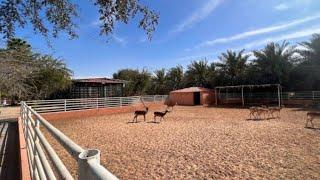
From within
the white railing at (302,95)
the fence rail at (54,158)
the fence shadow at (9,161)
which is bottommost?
the fence shadow at (9,161)

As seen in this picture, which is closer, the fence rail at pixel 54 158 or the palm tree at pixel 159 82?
the fence rail at pixel 54 158

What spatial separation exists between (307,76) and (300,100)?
9.17 ft

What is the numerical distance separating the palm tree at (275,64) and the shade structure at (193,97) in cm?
611

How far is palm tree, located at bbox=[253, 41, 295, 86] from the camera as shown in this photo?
32.5 m

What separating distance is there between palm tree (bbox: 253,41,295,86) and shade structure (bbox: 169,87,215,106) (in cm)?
611

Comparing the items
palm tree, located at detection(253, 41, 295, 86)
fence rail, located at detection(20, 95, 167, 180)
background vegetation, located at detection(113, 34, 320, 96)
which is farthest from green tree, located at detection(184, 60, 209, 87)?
fence rail, located at detection(20, 95, 167, 180)

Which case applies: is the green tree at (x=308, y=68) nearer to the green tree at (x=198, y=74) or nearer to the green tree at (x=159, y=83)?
the green tree at (x=198, y=74)

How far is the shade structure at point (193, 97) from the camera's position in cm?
3394

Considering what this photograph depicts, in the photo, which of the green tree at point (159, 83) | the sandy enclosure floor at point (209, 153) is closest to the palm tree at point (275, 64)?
the green tree at point (159, 83)

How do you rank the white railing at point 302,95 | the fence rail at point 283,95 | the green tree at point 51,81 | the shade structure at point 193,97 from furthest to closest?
the shade structure at point 193,97, the fence rail at point 283,95, the white railing at point 302,95, the green tree at point 51,81

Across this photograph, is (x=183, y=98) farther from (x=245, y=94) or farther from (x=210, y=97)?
(x=245, y=94)

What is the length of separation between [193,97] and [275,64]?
9.59 m

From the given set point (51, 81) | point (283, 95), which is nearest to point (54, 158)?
point (51, 81)

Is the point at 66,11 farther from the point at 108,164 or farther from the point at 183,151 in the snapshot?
the point at 183,151
